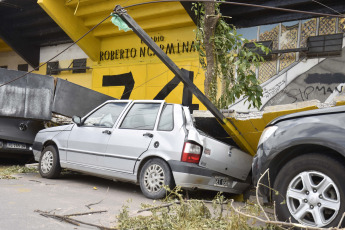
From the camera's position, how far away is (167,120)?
607 centimetres

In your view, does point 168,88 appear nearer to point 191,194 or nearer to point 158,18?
point 158,18

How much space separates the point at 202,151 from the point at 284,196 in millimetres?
2100

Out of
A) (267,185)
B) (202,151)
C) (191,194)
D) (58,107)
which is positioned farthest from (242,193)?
(58,107)

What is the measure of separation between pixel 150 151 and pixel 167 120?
1.83 ft

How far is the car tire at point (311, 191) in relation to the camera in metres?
3.34

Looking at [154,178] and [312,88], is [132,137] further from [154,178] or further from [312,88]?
[312,88]

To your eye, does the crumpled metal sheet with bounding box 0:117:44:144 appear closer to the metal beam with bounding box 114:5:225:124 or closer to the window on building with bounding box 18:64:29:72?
the metal beam with bounding box 114:5:225:124

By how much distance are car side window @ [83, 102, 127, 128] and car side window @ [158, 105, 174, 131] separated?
966 millimetres

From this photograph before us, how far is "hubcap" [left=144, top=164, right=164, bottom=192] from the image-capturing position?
18.7 ft

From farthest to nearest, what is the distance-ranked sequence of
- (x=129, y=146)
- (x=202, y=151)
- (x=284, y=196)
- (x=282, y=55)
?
(x=282, y=55) < (x=129, y=146) < (x=202, y=151) < (x=284, y=196)

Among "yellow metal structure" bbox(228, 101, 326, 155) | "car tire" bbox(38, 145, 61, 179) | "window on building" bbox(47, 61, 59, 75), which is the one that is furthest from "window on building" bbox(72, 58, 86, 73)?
"yellow metal structure" bbox(228, 101, 326, 155)

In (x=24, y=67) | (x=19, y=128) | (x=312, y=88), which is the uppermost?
(x=24, y=67)

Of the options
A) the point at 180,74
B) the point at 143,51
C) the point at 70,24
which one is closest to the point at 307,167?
the point at 180,74

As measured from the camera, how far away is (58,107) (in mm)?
8836
